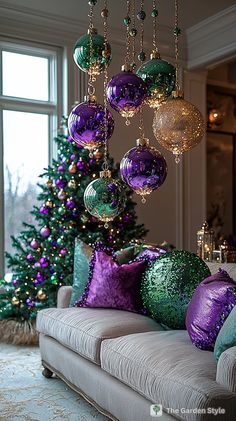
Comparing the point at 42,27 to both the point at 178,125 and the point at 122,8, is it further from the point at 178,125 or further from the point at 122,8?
the point at 178,125

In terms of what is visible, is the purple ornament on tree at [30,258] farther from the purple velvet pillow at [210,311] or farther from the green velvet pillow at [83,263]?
the purple velvet pillow at [210,311]

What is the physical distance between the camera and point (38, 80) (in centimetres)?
522

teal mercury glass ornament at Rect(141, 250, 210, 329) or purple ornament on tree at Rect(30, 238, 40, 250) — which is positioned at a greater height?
purple ornament on tree at Rect(30, 238, 40, 250)

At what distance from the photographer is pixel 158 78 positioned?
242 cm

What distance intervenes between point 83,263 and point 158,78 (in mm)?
1474

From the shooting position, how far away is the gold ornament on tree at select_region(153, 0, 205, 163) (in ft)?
7.87

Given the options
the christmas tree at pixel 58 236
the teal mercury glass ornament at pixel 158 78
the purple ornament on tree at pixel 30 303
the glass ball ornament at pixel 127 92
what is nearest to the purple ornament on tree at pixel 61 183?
the christmas tree at pixel 58 236

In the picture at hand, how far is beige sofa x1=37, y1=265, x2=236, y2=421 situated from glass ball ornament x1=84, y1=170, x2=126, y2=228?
2.09 ft

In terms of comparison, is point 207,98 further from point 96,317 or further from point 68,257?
point 96,317

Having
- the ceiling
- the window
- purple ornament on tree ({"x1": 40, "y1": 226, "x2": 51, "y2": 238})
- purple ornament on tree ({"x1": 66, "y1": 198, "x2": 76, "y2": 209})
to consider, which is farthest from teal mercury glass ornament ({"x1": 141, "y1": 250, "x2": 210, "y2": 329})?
the ceiling

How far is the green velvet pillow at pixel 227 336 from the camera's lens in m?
1.90

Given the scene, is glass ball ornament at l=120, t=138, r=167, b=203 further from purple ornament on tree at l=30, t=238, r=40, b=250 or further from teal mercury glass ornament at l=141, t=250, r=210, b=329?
purple ornament on tree at l=30, t=238, r=40, b=250

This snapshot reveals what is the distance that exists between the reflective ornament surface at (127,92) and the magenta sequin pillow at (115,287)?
1142 millimetres

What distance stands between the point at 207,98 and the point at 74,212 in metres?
3.37
